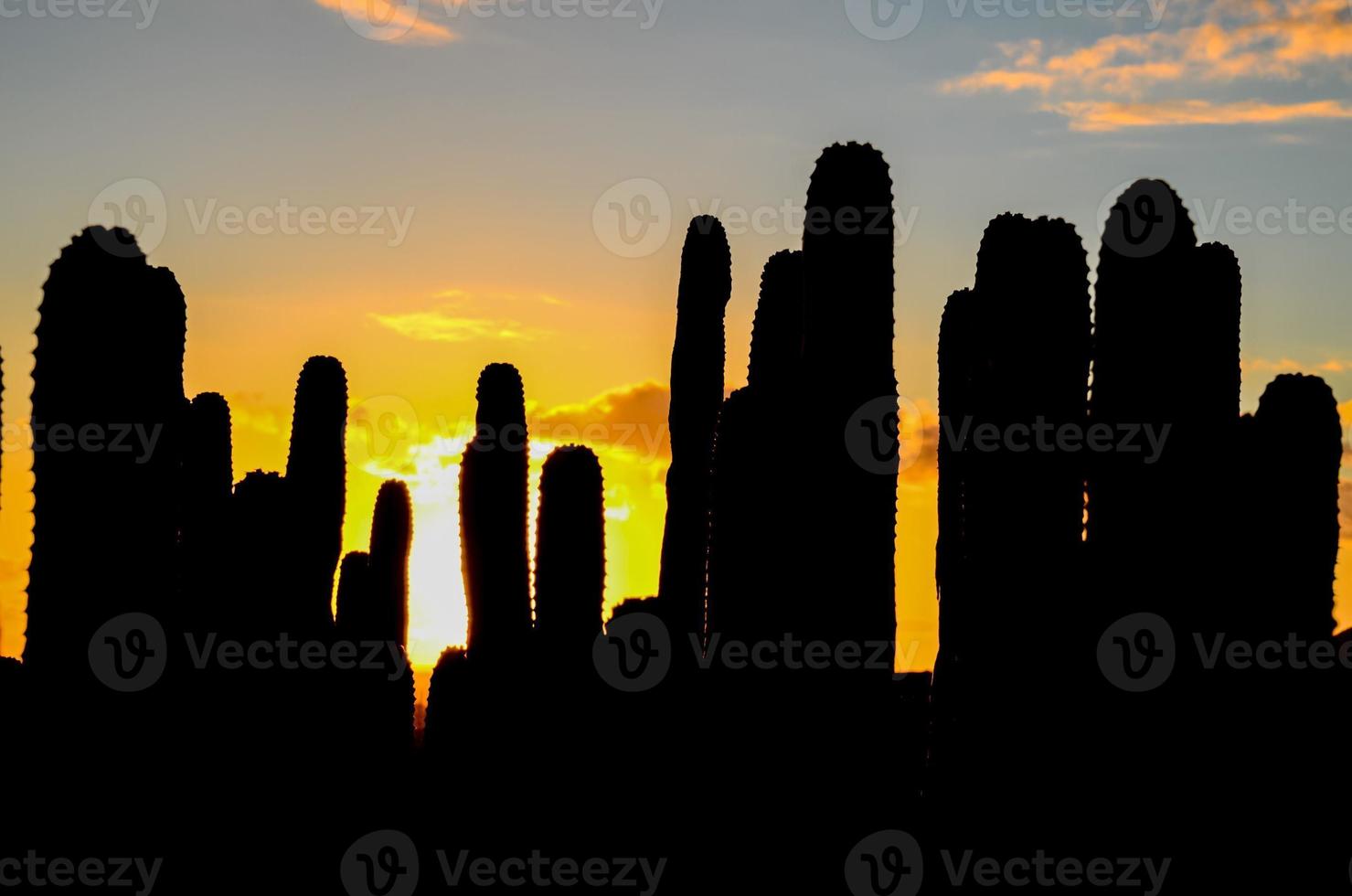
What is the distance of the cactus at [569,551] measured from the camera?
44.6 ft

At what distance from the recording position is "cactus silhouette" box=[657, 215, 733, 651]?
19.2 meters

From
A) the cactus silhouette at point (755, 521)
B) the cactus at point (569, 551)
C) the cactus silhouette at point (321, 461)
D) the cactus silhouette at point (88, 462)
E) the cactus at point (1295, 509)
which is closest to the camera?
the cactus silhouette at point (88, 462)

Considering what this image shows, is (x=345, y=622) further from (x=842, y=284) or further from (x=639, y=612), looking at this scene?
(x=842, y=284)

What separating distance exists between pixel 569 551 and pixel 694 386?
6165mm

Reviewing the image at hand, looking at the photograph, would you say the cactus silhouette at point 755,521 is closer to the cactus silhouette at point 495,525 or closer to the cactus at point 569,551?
the cactus at point 569,551

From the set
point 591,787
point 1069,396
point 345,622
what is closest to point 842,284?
point 1069,396

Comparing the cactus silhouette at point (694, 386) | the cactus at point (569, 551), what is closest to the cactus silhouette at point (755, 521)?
the cactus at point (569, 551)

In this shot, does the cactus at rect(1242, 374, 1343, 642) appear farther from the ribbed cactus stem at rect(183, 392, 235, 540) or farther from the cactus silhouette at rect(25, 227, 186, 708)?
the ribbed cactus stem at rect(183, 392, 235, 540)

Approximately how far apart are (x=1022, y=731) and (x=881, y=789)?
1.06m

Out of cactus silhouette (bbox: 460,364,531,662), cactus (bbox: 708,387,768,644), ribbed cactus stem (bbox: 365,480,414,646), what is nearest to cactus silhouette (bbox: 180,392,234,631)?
ribbed cactus stem (bbox: 365,480,414,646)

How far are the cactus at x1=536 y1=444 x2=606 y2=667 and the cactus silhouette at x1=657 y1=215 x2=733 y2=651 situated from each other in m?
5.35

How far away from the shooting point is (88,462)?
11.1 meters

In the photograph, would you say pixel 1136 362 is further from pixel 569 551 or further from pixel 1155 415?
pixel 569 551

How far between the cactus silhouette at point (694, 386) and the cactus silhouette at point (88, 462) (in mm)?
8642
